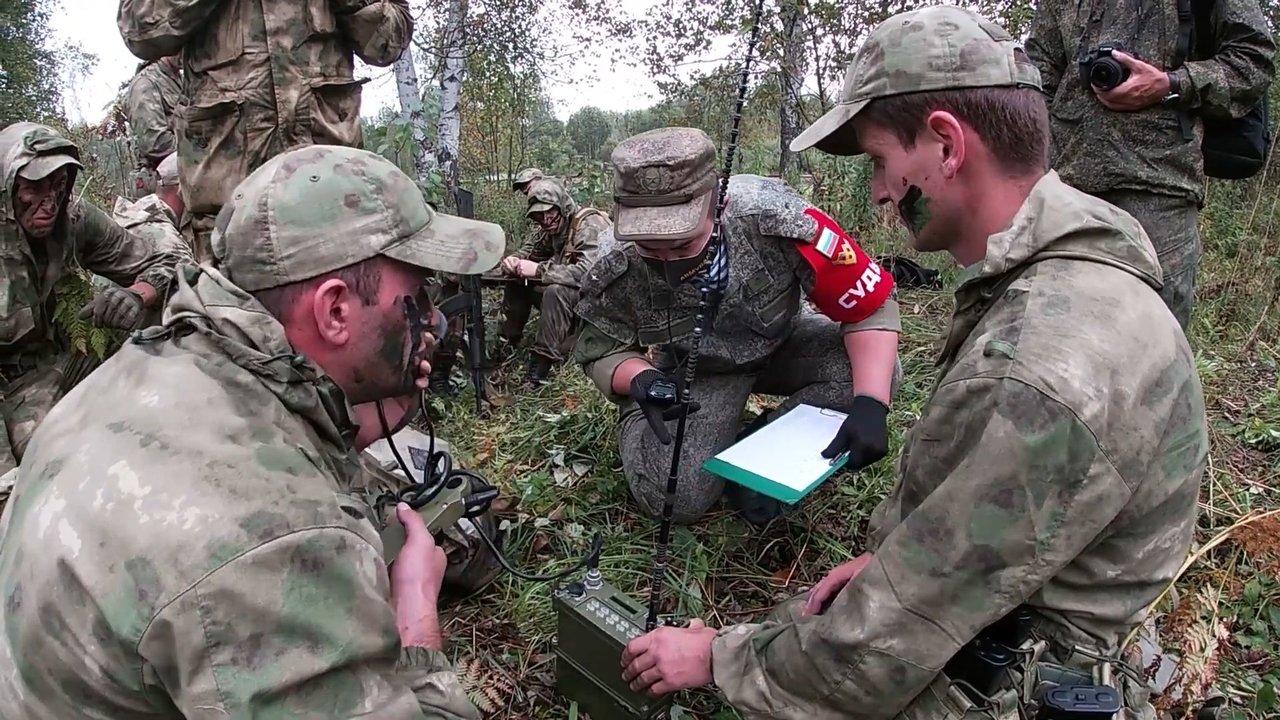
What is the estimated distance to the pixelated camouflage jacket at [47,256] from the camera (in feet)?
13.1

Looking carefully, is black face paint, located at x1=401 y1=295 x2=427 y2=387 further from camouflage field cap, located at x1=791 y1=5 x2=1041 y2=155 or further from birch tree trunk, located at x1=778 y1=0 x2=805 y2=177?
birch tree trunk, located at x1=778 y1=0 x2=805 y2=177

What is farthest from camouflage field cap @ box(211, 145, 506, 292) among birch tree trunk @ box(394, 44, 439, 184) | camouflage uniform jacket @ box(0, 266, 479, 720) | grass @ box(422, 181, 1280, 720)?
birch tree trunk @ box(394, 44, 439, 184)

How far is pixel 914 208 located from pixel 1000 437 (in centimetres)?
62

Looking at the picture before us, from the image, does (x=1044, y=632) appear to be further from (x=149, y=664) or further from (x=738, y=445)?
(x=149, y=664)

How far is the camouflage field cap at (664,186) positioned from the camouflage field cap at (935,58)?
1.23 meters

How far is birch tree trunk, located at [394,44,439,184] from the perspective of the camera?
6762 millimetres

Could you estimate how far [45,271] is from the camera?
4.29 m

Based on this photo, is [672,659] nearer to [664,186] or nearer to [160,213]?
[664,186]

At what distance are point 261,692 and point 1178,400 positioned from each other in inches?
68.1

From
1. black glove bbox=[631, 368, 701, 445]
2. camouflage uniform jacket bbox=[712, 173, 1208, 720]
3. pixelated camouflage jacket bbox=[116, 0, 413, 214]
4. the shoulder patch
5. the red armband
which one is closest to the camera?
camouflage uniform jacket bbox=[712, 173, 1208, 720]

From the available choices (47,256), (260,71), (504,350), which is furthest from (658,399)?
(504,350)

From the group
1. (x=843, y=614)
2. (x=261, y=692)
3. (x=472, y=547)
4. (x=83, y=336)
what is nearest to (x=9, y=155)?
(x=83, y=336)

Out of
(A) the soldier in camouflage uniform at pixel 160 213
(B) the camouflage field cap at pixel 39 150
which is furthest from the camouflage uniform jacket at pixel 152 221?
(B) the camouflage field cap at pixel 39 150

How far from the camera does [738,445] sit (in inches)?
122
